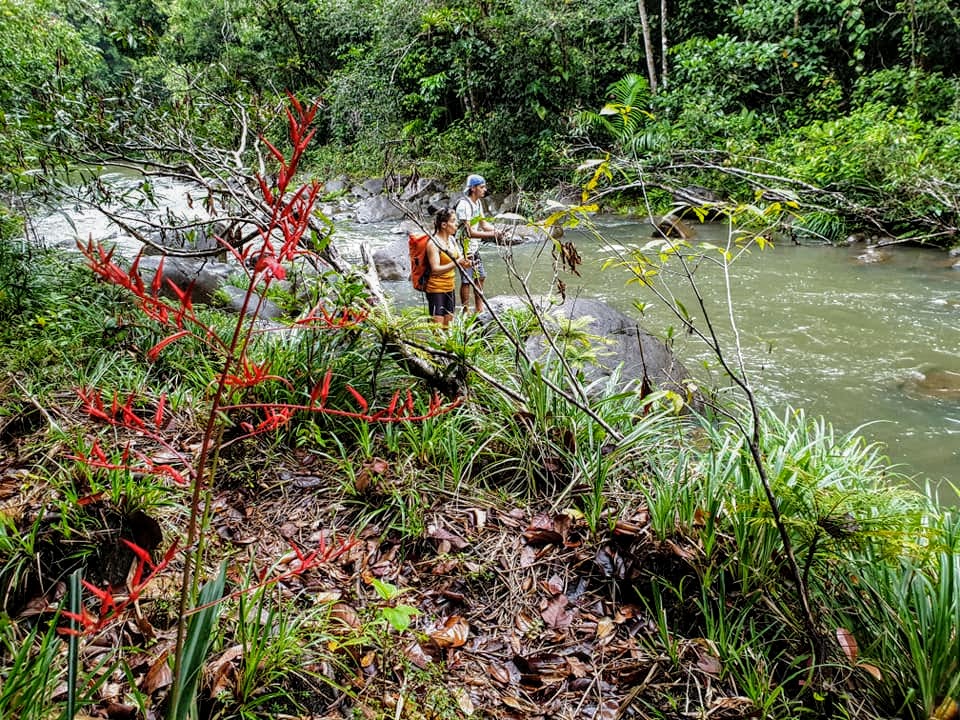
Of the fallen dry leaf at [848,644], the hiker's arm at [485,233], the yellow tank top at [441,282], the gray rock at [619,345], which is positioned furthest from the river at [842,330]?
the fallen dry leaf at [848,644]

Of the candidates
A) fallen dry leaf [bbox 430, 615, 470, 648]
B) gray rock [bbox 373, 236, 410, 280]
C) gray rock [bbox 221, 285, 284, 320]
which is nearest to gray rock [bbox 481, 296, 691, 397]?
gray rock [bbox 221, 285, 284, 320]

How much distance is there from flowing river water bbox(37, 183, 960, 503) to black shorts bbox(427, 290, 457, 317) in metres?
0.81

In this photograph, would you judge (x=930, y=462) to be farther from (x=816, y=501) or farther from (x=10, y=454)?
(x=10, y=454)

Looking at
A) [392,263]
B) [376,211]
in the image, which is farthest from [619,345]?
[376,211]

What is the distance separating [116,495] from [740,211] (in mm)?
2923

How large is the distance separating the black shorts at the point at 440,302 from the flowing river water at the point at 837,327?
2.65 feet

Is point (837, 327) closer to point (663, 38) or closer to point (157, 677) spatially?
point (157, 677)

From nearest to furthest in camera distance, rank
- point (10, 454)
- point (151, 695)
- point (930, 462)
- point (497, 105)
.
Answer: point (151, 695) → point (10, 454) → point (930, 462) → point (497, 105)

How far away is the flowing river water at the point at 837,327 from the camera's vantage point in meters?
5.45

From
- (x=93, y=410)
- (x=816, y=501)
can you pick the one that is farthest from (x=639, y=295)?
(x=93, y=410)

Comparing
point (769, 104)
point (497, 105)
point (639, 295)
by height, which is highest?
point (497, 105)

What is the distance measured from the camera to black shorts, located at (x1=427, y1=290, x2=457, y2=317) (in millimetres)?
6301

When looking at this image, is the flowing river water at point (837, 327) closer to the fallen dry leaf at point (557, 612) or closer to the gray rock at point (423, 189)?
the fallen dry leaf at point (557, 612)

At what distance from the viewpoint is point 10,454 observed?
9.64 feet
